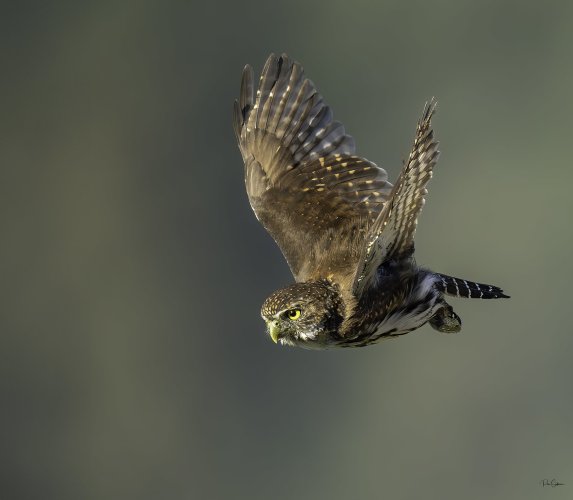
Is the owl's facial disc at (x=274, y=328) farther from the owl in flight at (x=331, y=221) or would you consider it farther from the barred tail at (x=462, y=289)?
the barred tail at (x=462, y=289)

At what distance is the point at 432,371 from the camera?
18.6 m

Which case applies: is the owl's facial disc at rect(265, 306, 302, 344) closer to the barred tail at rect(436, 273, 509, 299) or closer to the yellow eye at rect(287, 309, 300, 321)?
the yellow eye at rect(287, 309, 300, 321)

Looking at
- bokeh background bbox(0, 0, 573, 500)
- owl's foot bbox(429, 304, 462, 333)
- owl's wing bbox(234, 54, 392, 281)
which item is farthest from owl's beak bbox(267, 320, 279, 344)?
bokeh background bbox(0, 0, 573, 500)

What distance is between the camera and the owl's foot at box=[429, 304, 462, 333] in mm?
7492

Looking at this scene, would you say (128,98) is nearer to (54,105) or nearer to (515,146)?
(54,105)

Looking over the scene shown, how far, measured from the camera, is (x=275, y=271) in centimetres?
1819

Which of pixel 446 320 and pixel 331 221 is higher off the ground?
pixel 331 221

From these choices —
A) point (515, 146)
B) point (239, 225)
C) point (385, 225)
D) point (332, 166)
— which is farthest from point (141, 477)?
point (385, 225)

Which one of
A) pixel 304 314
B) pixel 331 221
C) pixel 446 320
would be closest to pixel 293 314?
pixel 304 314

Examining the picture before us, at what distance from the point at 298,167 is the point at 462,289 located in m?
1.43

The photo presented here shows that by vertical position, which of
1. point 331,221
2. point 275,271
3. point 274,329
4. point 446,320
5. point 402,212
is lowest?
point 275,271

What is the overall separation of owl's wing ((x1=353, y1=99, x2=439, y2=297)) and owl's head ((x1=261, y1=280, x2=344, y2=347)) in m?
0.16

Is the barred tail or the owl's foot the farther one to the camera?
the owl's foot

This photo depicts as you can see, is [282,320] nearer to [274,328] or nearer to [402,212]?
[274,328]
